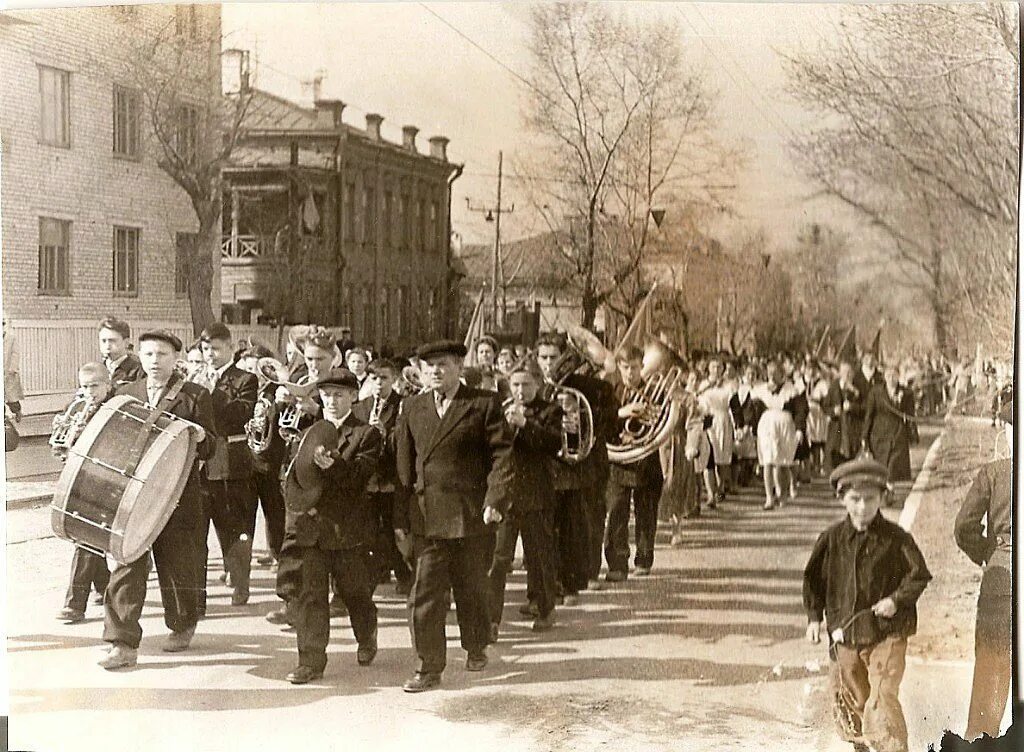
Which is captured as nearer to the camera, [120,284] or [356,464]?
[356,464]

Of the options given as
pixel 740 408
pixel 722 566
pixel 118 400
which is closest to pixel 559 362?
pixel 740 408

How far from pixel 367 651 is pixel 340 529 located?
0.62 meters

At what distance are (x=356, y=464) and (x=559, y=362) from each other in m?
1.10

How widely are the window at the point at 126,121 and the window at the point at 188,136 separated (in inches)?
8.9

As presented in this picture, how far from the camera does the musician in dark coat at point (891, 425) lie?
5.52 meters

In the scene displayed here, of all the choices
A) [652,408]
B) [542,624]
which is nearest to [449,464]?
[542,624]

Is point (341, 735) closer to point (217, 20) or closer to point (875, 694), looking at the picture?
point (875, 694)

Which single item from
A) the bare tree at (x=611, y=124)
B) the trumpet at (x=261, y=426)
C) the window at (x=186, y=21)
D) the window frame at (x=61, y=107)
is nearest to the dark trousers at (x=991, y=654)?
the bare tree at (x=611, y=124)

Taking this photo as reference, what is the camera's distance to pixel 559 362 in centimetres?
550

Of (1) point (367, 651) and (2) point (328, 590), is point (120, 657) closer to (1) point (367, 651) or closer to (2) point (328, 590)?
(2) point (328, 590)

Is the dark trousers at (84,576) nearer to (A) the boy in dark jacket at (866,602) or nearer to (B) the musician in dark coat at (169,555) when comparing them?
(B) the musician in dark coat at (169,555)

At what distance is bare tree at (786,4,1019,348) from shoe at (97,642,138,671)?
13.7ft

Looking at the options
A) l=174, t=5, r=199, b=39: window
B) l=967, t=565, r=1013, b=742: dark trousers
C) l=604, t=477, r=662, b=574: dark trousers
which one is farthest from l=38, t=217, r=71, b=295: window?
l=967, t=565, r=1013, b=742: dark trousers

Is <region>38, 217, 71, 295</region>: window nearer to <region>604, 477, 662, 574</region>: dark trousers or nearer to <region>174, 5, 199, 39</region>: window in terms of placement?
<region>174, 5, 199, 39</region>: window
